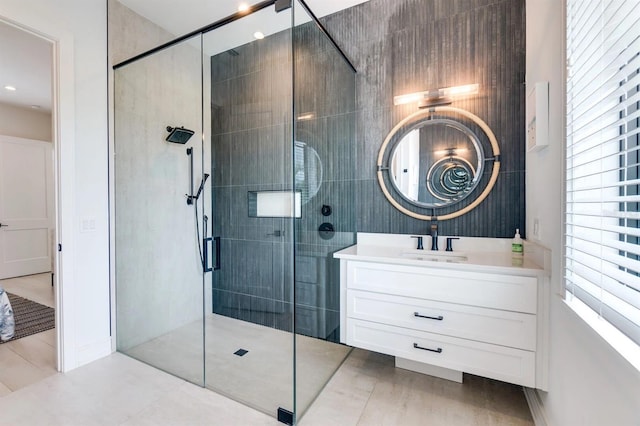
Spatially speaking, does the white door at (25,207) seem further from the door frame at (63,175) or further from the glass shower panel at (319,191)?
the glass shower panel at (319,191)

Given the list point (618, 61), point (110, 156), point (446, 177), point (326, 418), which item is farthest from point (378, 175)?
point (110, 156)

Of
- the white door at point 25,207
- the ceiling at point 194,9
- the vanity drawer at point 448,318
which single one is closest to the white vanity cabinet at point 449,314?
the vanity drawer at point 448,318

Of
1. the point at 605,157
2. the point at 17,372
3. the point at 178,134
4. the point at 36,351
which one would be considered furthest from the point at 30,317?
the point at 605,157

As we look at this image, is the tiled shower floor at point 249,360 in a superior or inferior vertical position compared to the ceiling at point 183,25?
inferior

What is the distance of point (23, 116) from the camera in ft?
16.0

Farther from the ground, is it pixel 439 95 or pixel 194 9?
pixel 194 9

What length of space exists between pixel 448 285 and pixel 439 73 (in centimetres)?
155

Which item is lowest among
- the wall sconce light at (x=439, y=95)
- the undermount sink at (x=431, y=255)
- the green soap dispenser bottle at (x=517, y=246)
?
the undermount sink at (x=431, y=255)

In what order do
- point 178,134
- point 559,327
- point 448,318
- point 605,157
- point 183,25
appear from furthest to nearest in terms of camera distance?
point 183,25 < point 178,134 < point 448,318 < point 559,327 < point 605,157

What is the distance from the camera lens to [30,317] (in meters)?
3.05

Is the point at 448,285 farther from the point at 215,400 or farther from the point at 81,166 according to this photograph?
the point at 81,166

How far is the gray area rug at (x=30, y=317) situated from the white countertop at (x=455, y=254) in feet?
10.1

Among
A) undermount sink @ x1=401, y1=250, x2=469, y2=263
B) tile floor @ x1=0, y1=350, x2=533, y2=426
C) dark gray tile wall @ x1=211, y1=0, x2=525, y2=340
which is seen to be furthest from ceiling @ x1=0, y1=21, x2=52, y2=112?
undermount sink @ x1=401, y1=250, x2=469, y2=263

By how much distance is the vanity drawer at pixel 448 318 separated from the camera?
1510 millimetres
